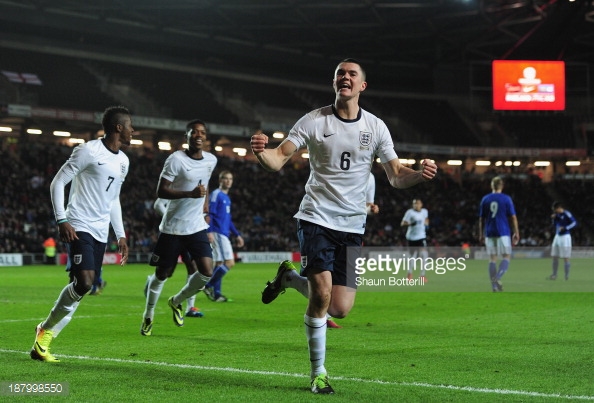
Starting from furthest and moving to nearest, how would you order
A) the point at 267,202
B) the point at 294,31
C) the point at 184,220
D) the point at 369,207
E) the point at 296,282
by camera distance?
the point at 294,31
the point at 267,202
the point at 369,207
the point at 184,220
the point at 296,282

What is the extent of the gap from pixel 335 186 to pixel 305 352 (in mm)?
2446

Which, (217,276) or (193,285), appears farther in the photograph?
(217,276)

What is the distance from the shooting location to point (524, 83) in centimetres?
4856

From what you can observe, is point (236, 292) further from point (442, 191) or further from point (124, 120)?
point (442, 191)

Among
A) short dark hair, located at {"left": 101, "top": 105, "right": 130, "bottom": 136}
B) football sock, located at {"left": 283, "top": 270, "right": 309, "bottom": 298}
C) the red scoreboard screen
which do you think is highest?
the red scoreboard screen

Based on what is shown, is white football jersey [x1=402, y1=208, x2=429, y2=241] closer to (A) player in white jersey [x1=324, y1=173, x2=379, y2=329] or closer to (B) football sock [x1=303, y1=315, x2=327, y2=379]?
(A) player in white jersey [x1=324, y1=173, x2=379, y2=329]

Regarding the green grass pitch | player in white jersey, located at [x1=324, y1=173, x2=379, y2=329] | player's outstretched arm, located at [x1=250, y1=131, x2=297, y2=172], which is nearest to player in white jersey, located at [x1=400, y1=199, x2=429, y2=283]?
the green grass pitch

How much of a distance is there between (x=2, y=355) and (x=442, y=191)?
166 ft

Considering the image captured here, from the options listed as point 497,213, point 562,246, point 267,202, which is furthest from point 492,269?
point 267,202

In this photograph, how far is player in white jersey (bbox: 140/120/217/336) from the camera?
10.6 meters

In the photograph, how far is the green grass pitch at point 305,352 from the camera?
653 centimetres

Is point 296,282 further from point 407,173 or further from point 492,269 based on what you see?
point 492,269

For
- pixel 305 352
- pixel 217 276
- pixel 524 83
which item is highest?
pixel 524 83

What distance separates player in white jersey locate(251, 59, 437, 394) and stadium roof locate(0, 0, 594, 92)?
40828mm
